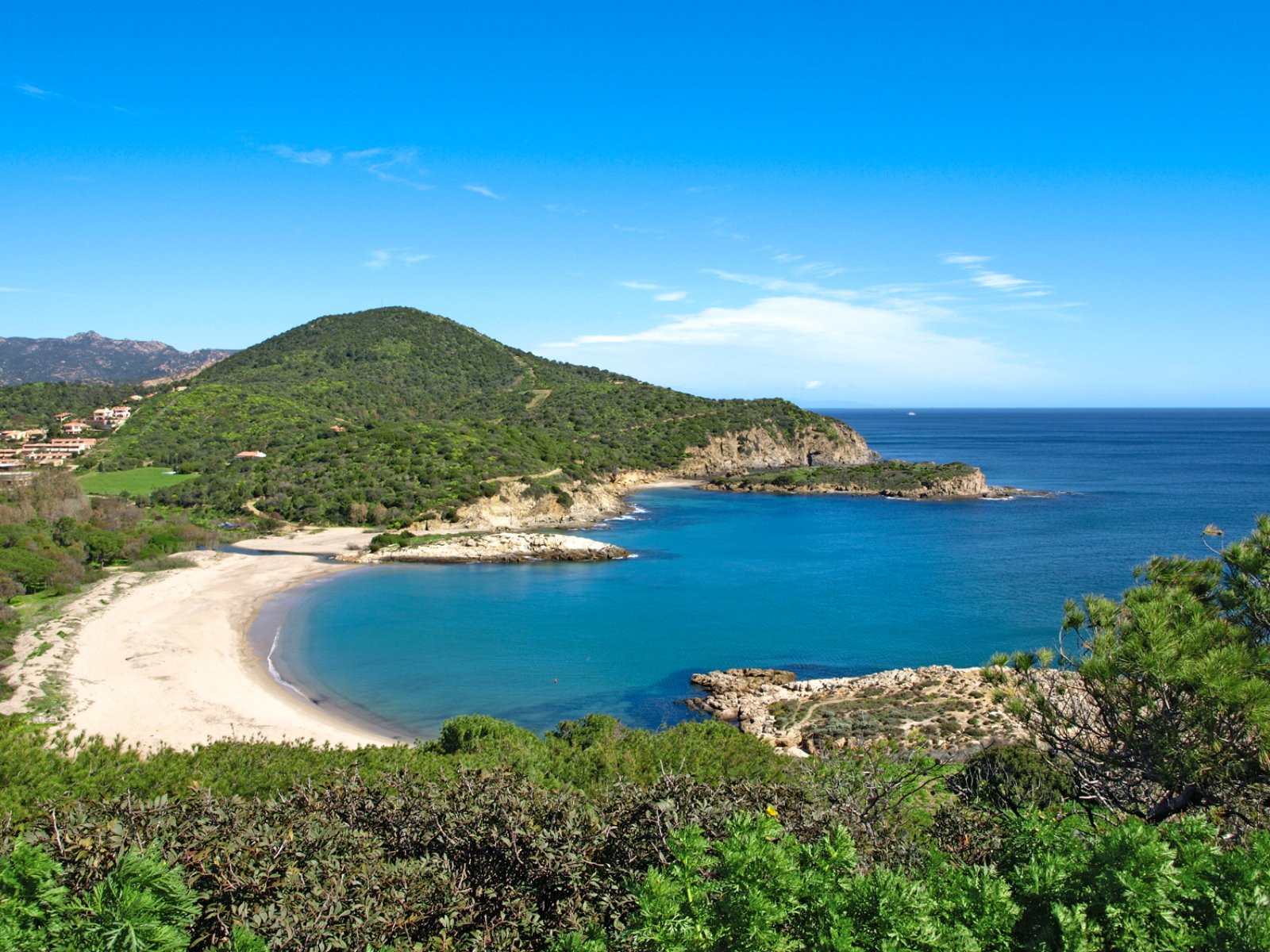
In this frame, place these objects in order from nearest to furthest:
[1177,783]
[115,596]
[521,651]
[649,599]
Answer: [1177,783] < [521,651] < [115,596] < [649,599]

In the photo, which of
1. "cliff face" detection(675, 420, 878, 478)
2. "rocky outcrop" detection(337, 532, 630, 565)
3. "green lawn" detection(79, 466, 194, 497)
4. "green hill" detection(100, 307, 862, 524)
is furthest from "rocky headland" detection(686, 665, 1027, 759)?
"cliff face" detection(675, 420, 878, 478)

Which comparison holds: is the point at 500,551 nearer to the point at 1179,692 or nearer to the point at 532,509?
the point at 532,509

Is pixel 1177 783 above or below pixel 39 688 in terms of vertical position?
above

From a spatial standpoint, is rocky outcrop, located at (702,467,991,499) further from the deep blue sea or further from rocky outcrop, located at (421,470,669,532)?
rocky outcrop, located at (421,470,669,532)

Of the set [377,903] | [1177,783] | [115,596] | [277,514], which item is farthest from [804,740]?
[277,514]

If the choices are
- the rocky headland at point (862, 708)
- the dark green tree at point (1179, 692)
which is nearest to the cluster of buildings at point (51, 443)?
the rocky headland at point (862, 708)

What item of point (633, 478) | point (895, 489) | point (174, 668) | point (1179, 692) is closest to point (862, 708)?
point (1179, 692)

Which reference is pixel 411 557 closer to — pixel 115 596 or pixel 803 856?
pixel 115 596
